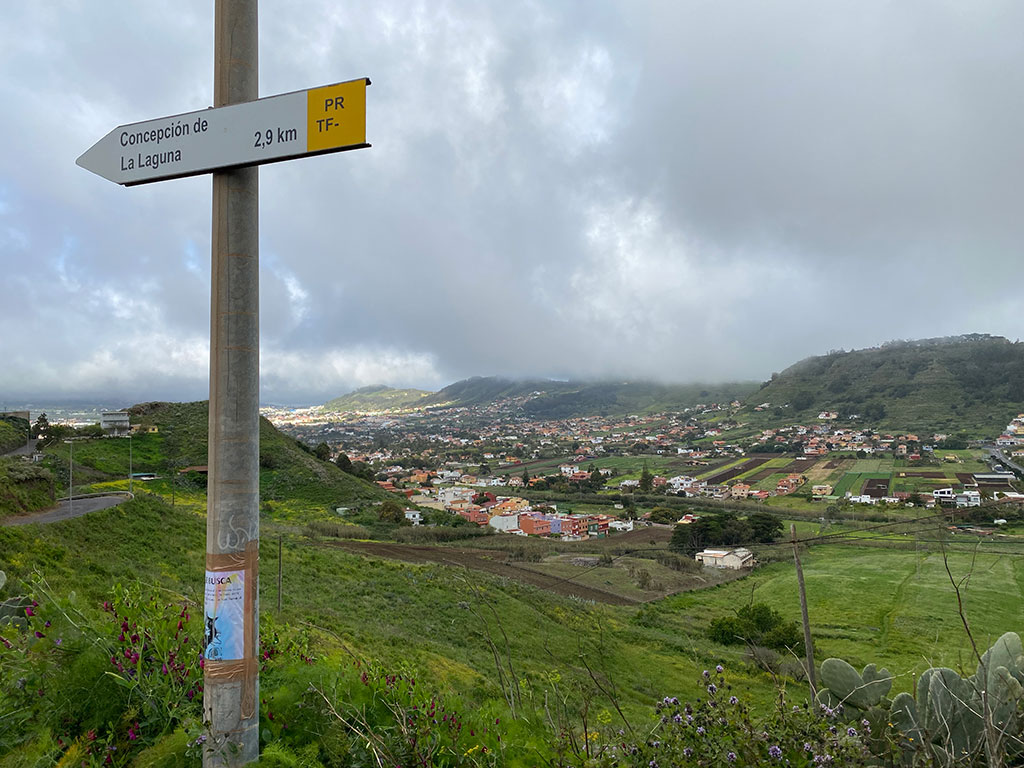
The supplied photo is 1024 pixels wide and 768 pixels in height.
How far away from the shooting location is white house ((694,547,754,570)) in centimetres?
3906

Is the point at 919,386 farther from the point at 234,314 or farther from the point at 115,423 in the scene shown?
the point at 234,314

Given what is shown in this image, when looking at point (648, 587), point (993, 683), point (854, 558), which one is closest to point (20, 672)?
point (993, 683)

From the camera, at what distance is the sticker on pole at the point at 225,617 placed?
2.46 m

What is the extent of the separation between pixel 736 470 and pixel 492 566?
6142 cm

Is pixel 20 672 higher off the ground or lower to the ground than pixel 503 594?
higher

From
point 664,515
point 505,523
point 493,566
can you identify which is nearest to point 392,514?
point 505,523

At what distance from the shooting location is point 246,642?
2516mm

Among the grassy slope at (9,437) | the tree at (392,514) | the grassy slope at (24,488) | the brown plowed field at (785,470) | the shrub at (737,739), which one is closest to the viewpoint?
the shrub at (737,739)

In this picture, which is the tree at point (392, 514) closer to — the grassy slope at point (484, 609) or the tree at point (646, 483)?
the grassy slope at point (484, 609)

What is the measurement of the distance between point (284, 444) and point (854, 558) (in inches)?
1725

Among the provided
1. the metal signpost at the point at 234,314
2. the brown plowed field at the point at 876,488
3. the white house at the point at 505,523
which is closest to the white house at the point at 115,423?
the white house at the point at 505,523

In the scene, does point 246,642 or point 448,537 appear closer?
point 246,642

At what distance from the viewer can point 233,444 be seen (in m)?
2.45

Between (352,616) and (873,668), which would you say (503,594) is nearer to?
(352,616)
